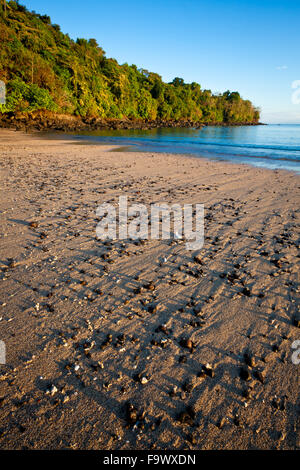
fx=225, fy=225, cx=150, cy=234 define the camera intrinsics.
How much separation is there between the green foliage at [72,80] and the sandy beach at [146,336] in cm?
4733

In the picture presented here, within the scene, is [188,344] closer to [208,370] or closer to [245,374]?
→ [208,370]

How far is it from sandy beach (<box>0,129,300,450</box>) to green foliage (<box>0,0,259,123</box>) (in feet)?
155

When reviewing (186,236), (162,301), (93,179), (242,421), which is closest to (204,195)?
(186,236)

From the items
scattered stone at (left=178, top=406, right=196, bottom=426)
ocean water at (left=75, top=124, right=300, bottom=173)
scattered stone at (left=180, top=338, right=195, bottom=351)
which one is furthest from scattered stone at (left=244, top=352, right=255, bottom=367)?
ocean water at (left=75, top=124, right=300, bottom=173)

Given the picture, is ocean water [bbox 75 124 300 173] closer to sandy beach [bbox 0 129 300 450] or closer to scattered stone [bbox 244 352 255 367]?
sandy beach [bbox 0 129 300 450]

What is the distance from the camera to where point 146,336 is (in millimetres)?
3492

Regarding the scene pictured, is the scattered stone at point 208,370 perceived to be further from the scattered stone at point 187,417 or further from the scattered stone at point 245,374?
the scattered stone at point 187,417

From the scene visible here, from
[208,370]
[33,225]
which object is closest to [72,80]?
[33,225]

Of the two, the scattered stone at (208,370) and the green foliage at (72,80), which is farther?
the green foliage at (72,80)

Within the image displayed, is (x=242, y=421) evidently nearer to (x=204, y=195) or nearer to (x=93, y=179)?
(x=204, y=195)

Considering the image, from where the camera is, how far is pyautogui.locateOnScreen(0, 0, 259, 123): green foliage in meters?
43.3

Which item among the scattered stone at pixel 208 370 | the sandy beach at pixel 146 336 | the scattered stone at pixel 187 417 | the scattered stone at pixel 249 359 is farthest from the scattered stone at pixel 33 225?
the scattered stone at pixel 249 359

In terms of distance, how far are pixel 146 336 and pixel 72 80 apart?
71045mm

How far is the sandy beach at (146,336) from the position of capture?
2477 millimetres
